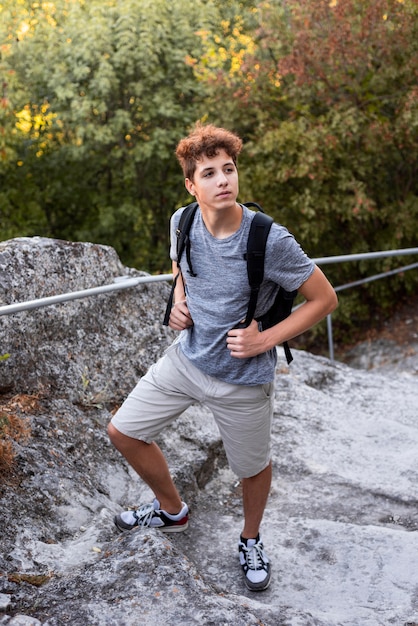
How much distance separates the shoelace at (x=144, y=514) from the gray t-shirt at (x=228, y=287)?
0.78m

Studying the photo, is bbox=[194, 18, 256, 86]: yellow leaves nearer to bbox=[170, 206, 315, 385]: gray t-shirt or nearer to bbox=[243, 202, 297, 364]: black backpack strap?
bbox=[170, 206, 315, 385]: gray t-shirt

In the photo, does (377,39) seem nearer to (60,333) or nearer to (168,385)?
(60,333)

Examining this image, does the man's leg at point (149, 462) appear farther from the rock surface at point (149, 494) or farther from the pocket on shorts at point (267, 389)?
the pocket on shorts at point (267, 389)

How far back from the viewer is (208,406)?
2738 millimetres

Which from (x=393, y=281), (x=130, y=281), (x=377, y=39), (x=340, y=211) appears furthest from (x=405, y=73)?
(x=130, y=281)

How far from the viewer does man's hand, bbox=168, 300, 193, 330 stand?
275cm

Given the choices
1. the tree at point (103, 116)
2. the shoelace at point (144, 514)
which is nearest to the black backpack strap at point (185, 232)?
the shoelace at point (144, 514)

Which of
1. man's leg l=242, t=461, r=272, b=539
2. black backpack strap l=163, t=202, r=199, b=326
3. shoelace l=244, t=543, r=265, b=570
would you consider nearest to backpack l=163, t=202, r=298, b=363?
black backpack strap l=163, t=202, r=199, b=326

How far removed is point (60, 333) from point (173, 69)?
11.4 m

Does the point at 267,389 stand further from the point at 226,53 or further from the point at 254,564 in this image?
the point at 226,53

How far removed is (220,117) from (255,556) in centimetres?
1061

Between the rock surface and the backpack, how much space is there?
2.81 ft

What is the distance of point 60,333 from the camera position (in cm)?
376

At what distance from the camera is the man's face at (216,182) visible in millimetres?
2463
